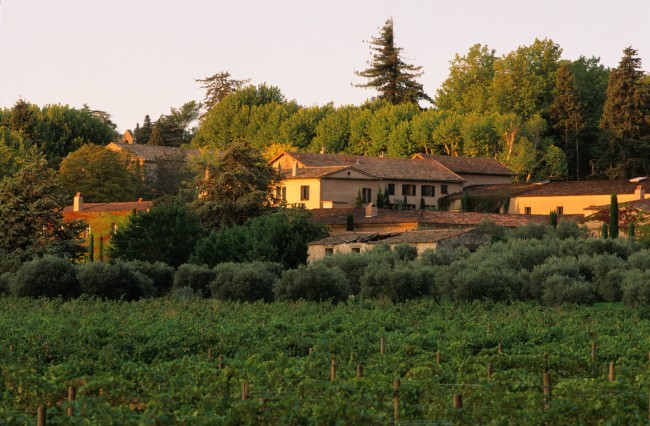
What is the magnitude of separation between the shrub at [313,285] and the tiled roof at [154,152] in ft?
200

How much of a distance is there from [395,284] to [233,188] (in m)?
25.5

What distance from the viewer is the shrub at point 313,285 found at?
47.1 meters

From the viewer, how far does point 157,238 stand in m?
64.0

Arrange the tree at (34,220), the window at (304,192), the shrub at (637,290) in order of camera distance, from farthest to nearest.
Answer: the window at (304,192), the tree at (34,220), the shrub at (637,290)

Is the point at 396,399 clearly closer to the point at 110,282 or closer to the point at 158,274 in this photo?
the point at 110,282

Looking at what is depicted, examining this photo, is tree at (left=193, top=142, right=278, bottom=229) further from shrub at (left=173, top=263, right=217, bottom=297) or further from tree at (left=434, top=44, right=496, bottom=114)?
tree at (left=434, top=44, right=496, bottom=114)

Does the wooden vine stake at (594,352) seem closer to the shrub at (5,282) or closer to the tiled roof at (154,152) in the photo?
the shrub at (5,282)

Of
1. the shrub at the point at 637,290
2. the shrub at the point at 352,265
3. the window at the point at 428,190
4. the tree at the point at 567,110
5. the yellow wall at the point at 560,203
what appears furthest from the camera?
the tree at the point at 567,110

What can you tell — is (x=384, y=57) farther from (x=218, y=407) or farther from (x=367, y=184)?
(x=218, y=407)

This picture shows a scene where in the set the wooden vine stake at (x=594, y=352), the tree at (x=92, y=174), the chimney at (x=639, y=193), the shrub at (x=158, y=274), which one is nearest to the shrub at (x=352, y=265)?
the shrub at (x=158, y=274)

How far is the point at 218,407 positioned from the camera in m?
18.2

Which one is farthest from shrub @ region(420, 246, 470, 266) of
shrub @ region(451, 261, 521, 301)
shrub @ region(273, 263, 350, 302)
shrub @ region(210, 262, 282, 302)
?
shrub @ region(451, 261, 521, 301)

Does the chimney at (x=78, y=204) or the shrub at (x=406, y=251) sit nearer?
the shrub at (x=406, y=251)

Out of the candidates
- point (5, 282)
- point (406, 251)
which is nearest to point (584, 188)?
point (406, 251)
